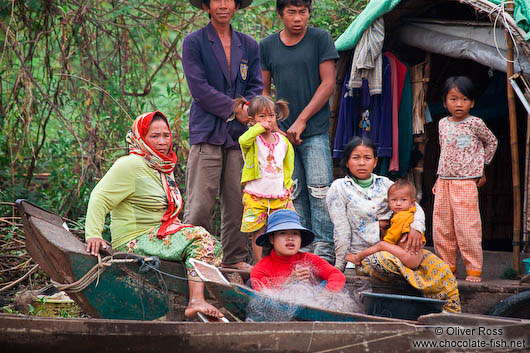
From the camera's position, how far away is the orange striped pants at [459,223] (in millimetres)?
4840

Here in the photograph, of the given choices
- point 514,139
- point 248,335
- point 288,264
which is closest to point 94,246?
point 248,335

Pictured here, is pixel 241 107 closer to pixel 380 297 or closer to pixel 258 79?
pixel 258 79

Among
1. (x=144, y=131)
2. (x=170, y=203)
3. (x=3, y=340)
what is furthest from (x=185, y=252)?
(x=3, y=340)

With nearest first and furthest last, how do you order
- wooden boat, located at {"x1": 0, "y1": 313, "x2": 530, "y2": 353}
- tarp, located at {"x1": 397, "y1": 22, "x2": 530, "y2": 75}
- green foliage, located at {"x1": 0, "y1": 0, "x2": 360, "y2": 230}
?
wooden boat, located at {"x1": 0, "y1": 313, "x2": 530, "y2": 353}
tarp, located at {"x1": 397, "y1": 22, "x2": 530, "y2": 75}
green foliage, located at {"x1": 0, "y1": 0, "x2": 360, "y2": 230}

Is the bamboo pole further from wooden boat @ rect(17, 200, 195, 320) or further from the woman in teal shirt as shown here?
wooden boat @ rect(17, 200, 195, 320)

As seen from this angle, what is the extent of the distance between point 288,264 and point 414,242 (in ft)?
2.96

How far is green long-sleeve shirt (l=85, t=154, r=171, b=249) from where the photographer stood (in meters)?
4.20

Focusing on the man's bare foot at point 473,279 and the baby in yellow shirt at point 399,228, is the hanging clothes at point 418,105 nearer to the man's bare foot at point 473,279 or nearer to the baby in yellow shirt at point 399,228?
the baby in yellow shirt at point 399,228

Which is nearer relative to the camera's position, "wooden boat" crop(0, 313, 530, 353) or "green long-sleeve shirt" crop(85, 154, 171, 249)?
"wooden boat" crop(0, 313, 530, 353)

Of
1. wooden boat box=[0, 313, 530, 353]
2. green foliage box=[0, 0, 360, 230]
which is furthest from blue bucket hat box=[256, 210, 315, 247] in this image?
green foliage box=[0, 0, 360, 230]

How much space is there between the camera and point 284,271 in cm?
420

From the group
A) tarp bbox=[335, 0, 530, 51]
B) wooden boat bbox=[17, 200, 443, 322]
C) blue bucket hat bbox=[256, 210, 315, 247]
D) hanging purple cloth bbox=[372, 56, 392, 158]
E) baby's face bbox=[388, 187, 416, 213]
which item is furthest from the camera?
hanging purple cloth bbox=[372, 56, 392, 158]

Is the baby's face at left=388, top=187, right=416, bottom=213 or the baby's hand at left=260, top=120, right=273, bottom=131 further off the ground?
the baby's hand at left=260, top=120, right=273, bottom=131

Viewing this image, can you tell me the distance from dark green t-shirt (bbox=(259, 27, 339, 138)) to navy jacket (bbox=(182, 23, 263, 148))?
275 millimetres
